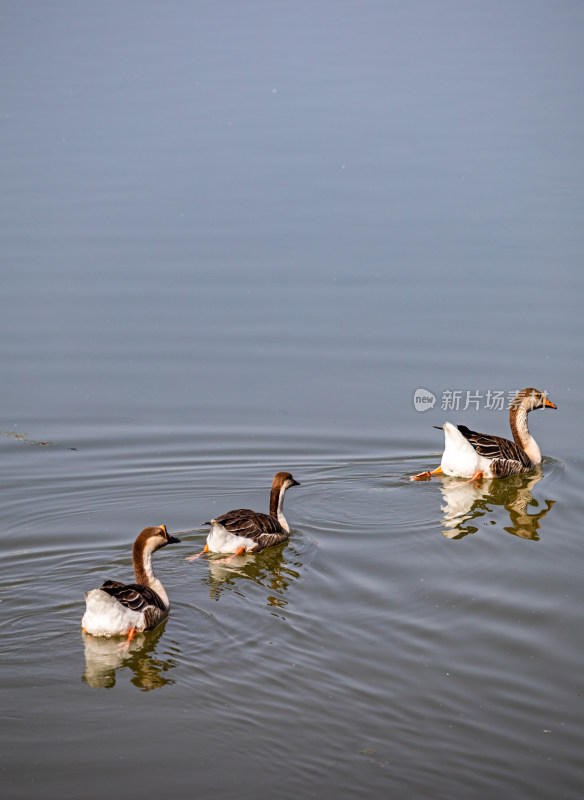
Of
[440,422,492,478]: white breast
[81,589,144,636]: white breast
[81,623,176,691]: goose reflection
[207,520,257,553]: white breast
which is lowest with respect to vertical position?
[81,623,176,691]: goose reflection

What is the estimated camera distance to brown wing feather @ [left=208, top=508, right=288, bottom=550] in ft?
37.3

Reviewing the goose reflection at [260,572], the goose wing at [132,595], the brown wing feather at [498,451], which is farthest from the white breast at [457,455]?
the goose wing at [132,595]

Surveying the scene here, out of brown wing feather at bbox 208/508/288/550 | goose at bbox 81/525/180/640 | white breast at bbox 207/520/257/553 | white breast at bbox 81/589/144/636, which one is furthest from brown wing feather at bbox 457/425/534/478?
white breast at bbox 81/589/144/636

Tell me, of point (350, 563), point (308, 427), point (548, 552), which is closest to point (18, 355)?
point (308, 427)

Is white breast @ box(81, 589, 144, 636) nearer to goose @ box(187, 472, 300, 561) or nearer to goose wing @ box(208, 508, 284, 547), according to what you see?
goose @ box(187, 472, 300, 561)

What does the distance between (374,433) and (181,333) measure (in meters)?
4.83

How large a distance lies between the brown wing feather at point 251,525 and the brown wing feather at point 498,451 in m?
3.56

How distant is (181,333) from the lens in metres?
18.2

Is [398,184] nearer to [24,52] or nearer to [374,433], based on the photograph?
[374,433]

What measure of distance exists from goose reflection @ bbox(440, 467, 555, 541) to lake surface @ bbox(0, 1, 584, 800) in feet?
0.17

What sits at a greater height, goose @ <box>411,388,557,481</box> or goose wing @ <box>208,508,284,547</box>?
goose @ <box>411,388,557,481</box>

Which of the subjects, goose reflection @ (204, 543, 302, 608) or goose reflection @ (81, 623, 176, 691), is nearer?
goose reflection @ (81, 623, 176, 691)

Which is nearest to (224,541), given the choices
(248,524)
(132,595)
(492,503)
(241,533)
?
(241,533)

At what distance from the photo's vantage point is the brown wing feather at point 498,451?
14070 millimetres
